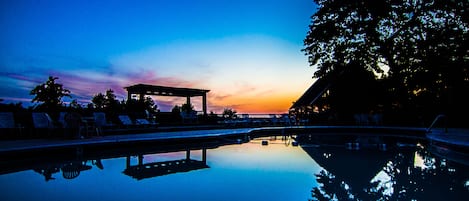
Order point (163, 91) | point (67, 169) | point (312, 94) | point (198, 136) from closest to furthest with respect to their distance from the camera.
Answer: point (67, 169)
point (198, 136)
point (163, 91)
point (312, 94)

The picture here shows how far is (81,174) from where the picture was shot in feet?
14.4

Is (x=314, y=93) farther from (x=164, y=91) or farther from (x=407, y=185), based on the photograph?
(x=407, y=185)

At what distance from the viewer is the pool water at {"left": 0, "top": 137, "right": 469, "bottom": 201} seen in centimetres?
333

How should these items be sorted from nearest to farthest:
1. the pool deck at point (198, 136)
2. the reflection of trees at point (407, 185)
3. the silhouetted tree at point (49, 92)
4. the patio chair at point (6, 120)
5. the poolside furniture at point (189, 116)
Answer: the reflection of trees at point (407, 185), the pool deck at point (198, 136), the patio chair at point (6, 120), the silhouetted tree at point (49, 92), the poolside furniture at point (189, 116)

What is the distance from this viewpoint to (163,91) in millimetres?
14453

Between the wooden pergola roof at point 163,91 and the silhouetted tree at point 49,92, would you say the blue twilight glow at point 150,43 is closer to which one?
the silhouetted tree at point 49,92

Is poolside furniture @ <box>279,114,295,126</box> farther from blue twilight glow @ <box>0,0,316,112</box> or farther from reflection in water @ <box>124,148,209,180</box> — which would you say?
reflection in water @ <box>124,148,209,180</box>

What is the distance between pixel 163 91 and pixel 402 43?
37.6ft

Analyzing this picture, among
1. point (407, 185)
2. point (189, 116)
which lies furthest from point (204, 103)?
point (407, 185)

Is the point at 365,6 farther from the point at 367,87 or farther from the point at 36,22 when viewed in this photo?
the point at 36,22

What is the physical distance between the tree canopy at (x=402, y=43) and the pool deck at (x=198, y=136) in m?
2.13

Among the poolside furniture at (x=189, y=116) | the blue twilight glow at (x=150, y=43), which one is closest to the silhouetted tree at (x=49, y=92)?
the blue twilight glow at (x=150, y=43)

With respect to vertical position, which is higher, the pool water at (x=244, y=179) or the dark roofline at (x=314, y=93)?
the dark roofline at (x=314, y=93)

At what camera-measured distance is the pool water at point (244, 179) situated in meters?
3.33
